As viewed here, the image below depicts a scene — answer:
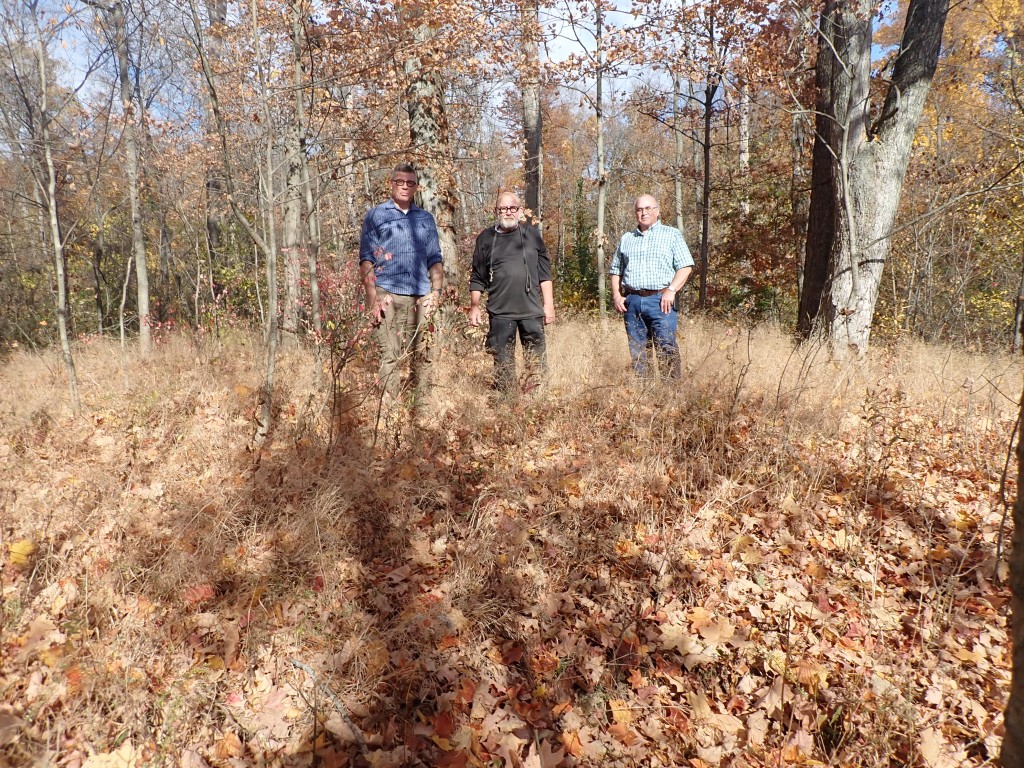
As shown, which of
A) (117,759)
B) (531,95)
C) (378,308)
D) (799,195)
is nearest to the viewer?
(117,759)

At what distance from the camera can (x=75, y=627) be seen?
225 centimetres

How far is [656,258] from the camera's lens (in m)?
4.73

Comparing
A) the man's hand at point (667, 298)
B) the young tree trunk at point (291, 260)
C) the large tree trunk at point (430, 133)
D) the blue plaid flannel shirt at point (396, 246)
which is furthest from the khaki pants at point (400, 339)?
the young tree trunk at point (291, 260)

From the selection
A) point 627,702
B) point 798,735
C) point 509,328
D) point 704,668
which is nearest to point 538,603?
point 627,702

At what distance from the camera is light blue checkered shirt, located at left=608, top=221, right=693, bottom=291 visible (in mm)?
4719

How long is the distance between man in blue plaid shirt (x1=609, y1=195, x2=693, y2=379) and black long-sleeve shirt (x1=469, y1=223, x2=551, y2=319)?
2.59 ft

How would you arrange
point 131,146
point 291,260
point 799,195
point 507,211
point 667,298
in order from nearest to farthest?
1. point 507,211
2. point 667,298
3. point 131,146
4. point 291,260
5. point 799,195

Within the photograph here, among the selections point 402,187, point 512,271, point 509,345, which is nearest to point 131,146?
point 402,187

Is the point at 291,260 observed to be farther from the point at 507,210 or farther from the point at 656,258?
the point at 656,258

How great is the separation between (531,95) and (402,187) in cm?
887

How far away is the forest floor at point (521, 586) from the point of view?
1.98 metres

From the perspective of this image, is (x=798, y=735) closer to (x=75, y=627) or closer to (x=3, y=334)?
(x=75, y=627)

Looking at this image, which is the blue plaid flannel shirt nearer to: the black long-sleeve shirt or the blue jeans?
the black long-sleeve shirt

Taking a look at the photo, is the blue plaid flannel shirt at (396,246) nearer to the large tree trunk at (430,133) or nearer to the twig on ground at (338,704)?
the large tree trunk at (430,133)
